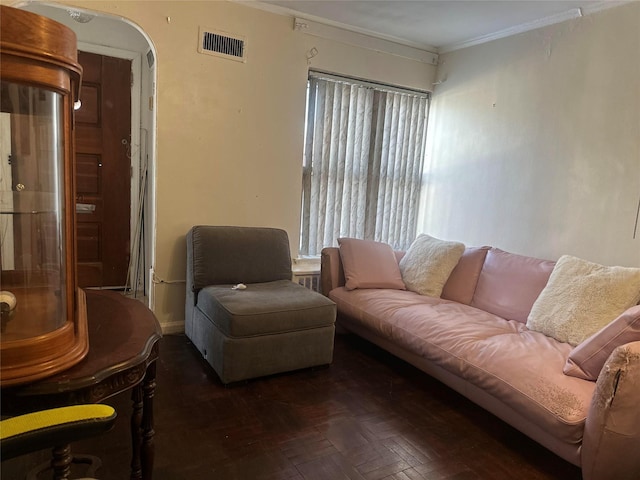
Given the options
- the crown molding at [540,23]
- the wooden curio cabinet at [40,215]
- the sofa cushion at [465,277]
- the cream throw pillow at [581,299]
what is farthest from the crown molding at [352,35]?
the wooden curio cabinet at [40,215]

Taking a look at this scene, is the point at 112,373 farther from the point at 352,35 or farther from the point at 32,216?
the point at 352,35

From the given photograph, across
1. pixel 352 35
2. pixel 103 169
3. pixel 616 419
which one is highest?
pixel 352 35

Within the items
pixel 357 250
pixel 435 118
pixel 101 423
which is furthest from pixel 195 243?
pixel 435 118

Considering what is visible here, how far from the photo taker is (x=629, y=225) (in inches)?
102

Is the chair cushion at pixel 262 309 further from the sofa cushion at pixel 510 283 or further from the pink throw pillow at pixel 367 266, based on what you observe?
the sofa cushion at pixel 510 283

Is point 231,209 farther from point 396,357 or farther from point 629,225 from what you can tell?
point 629,225

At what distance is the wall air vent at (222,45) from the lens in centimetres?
296

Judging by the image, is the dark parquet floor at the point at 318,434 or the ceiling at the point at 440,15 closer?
the dark parquet floor at the point at 318,434

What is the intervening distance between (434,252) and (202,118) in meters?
1.98

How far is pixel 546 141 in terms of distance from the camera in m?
3.04

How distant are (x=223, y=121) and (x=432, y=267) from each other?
6.20 ft

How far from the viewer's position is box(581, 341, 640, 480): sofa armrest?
5.21 feet

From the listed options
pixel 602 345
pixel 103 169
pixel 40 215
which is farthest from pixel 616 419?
pixel 103 169

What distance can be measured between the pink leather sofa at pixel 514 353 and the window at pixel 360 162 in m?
0.54
